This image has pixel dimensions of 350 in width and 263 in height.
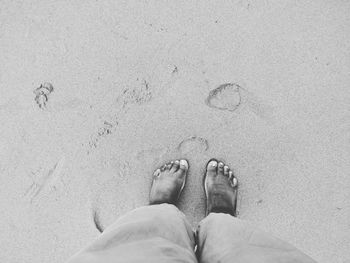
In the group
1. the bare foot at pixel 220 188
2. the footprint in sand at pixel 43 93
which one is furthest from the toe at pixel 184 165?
the footprint in sand at pixel 43 93

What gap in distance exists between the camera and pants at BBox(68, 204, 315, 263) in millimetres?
1044

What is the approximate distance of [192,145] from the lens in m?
1.78

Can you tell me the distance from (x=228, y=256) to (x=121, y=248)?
1.13ft

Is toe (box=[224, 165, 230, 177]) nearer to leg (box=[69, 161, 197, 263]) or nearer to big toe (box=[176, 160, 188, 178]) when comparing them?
big toe (box=[176, 160, 188, 178])

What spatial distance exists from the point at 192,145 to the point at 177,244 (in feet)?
A: 2.28

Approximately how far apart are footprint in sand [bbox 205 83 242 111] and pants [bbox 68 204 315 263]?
0.64m

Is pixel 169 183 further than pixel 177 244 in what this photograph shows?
Yes

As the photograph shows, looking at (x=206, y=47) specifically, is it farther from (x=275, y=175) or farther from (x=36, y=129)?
(x=36, y=129)

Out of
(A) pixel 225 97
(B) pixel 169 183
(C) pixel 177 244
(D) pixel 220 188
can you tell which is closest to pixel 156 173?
(B) pixel 169 183

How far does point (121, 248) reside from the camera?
3.54 feet

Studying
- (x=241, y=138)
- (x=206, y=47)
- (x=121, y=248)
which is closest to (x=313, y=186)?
(x=241, y=138)

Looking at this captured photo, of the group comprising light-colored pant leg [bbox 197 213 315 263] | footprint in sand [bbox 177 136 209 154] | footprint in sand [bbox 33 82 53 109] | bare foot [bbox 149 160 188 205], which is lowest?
light-colored pant leg [bbox 197 213 315 263]

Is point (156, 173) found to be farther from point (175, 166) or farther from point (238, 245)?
point (238, 245)

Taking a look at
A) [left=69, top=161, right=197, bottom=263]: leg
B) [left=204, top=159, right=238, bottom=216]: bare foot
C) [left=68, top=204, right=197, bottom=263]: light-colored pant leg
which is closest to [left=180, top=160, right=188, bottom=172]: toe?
[left=204, top=159, right=238, bottom=216]: bare foot
